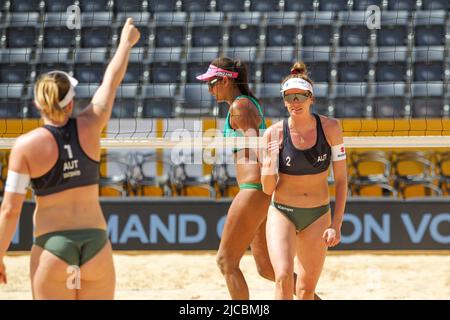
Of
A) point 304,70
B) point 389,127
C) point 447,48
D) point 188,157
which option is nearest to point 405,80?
point 447,48

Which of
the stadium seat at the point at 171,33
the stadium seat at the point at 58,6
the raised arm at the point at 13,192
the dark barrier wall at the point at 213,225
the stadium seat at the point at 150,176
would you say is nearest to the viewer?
the raised arm at the point at 13,192

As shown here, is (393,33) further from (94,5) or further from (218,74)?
(218,74)

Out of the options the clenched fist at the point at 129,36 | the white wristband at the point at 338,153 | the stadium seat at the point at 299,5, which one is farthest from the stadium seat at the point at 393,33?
the clenched fist at the point at 129,36

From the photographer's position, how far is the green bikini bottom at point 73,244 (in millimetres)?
3598

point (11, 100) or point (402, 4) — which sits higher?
point (402, 4)

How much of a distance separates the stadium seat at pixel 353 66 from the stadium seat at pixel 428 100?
2.37 ft

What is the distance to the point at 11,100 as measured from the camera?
466 inches

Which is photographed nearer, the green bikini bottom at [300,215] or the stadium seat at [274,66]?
the green bikini bottom at [300,215]

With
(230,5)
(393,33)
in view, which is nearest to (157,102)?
(230,5)

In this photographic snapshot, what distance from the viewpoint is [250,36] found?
40.2 feet

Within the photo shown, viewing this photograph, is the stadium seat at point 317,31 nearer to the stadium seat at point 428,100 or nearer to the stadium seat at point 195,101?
the stadium seat at point 428,100

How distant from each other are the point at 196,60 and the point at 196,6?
1.14 meters
